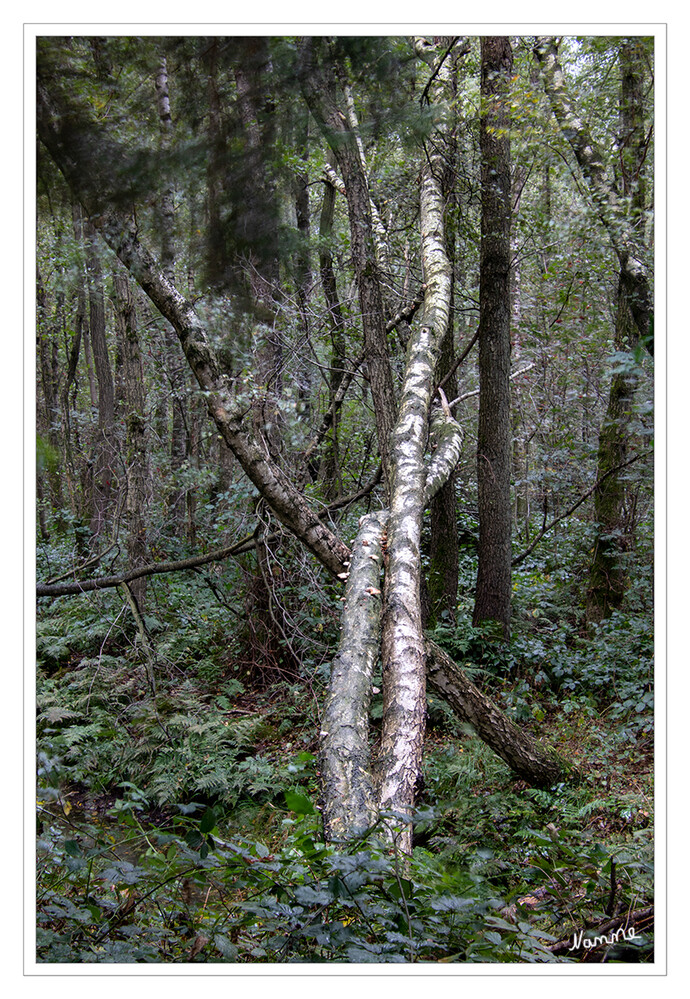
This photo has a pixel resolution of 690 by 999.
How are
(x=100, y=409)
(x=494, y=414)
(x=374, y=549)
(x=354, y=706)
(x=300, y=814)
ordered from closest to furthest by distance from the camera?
(x=300, y=814) < (x=354, y=706) < (x=374, y=549) < (x=494, y=414) < (x=100, y=409)

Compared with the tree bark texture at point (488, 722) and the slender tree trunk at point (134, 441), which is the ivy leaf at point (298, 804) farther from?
the slender tree trunk at point (134, 441)

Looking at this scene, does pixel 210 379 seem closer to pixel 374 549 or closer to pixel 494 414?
pixel 374 549

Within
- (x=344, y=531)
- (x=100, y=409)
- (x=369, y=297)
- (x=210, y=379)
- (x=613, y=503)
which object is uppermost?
(x=369, y=297)

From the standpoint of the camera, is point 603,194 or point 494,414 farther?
point 494,414

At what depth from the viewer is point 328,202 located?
766 cm

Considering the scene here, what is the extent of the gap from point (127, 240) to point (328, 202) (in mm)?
5325

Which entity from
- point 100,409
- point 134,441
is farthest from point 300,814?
point 100,409

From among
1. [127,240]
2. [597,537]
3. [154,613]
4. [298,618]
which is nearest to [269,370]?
[127,240]

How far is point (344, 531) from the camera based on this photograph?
5688 mm

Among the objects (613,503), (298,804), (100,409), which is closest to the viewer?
(298,804)

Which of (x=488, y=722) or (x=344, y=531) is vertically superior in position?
(x=344, y=531)

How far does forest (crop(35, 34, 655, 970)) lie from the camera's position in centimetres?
186

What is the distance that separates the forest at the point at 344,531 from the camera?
1.86 metres
